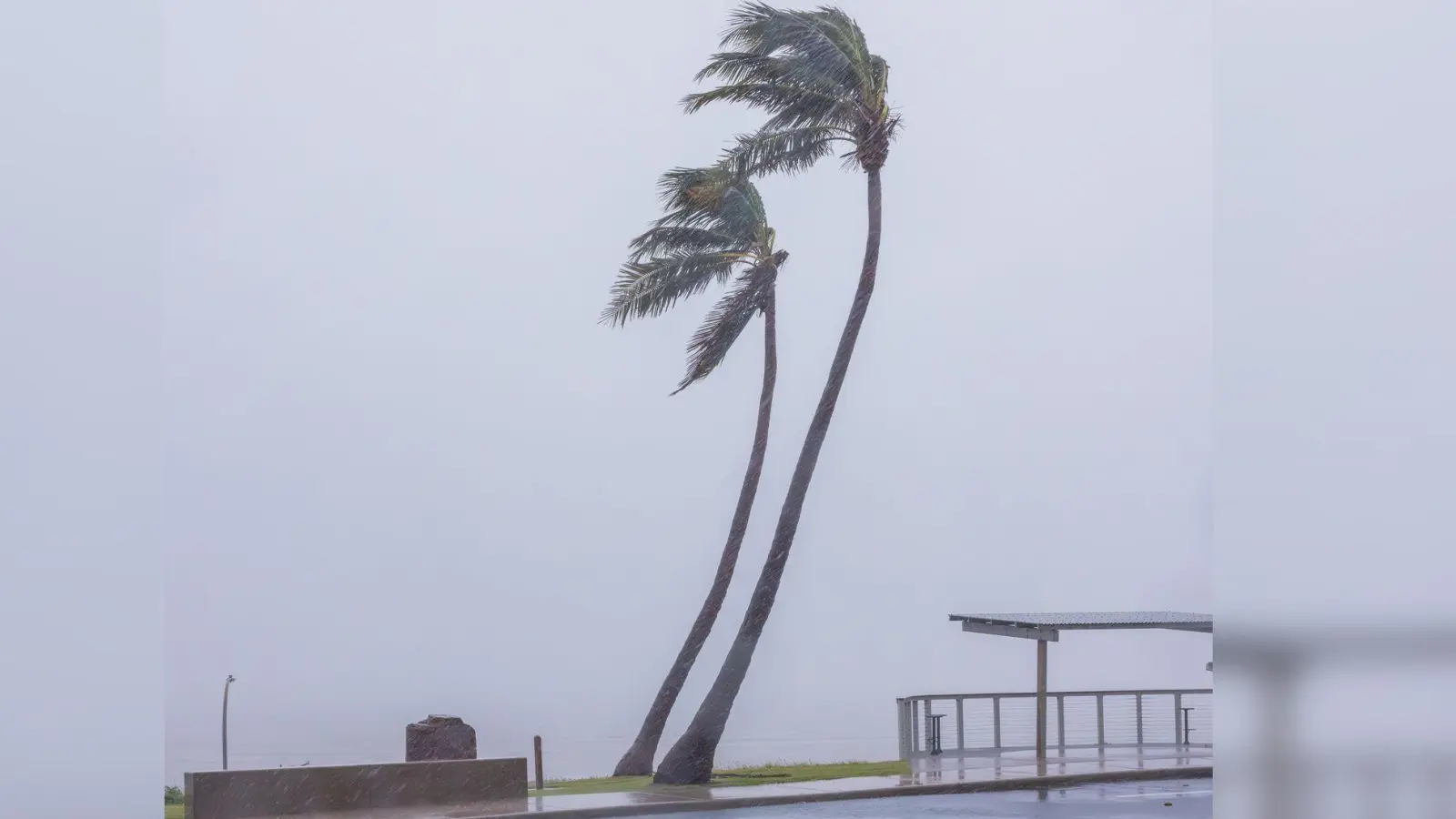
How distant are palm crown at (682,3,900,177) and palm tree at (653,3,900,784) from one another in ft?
0.05

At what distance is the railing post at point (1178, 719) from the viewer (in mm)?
24886

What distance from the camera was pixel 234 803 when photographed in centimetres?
1420

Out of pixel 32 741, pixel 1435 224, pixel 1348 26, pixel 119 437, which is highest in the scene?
pixel 1348 26

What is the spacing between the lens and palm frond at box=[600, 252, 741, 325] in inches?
1049

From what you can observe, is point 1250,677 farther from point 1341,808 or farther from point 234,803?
point 234,803

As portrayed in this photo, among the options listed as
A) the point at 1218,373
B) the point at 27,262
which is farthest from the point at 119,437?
the point at 1218,373

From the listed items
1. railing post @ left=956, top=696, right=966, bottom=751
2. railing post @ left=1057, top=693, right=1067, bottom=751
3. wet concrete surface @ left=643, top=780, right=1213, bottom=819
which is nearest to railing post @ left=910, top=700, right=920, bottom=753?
railing post @ left=956, top=696, right=966, bottom=751

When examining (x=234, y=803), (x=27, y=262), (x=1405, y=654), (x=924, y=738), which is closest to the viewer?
(x=1405, y=654)

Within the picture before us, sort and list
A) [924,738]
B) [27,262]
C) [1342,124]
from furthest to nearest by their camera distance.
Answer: [924,738] < [27,262] < [1342,124]

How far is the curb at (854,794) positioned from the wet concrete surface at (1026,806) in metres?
0.16

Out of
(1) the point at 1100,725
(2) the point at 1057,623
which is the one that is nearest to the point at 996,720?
(1) the point at 1100,725

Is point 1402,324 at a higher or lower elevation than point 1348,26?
lower

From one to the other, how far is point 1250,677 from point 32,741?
2.57 metres

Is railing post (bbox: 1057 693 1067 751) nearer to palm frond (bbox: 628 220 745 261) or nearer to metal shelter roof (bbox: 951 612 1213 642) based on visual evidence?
metal shelter roof (bbox: 951 612 1213 642)
